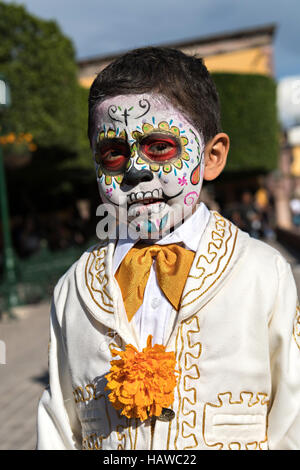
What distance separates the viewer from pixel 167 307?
1.53m

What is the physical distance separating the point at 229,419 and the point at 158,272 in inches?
19.7

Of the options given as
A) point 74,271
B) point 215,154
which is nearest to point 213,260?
point 215,154

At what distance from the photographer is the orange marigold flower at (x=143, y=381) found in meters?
1.34

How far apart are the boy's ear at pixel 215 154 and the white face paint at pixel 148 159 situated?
10cm

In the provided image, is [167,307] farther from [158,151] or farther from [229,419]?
[158,151]

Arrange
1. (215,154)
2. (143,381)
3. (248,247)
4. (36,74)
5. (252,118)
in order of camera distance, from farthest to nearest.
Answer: (252,118) → (36,74) → (215,154) → (248,247) → (143,381)

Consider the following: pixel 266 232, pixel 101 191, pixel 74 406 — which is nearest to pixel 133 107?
pixel 101 191

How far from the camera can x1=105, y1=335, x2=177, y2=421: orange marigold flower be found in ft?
4.40

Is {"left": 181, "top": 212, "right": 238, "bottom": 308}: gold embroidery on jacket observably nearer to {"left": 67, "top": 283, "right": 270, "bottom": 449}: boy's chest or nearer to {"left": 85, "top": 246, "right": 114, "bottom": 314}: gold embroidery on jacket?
{"left": 67, "top": 283, "right": 270, "bottom": 449}: boy's chest

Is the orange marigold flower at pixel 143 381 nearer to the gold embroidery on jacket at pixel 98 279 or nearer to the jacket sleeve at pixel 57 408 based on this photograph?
the gold embroidery on jacket at pixel 98 279

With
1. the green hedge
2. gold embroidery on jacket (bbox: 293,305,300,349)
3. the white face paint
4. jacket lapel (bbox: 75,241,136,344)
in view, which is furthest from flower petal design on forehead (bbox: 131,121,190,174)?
the green hedge

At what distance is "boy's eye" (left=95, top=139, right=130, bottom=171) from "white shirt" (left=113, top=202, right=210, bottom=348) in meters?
0.28

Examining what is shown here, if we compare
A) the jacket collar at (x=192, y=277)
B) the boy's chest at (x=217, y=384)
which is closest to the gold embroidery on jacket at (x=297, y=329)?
the boy's chest at (x=217, y=384)

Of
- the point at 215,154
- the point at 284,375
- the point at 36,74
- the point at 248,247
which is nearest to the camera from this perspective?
the point at 284,375
